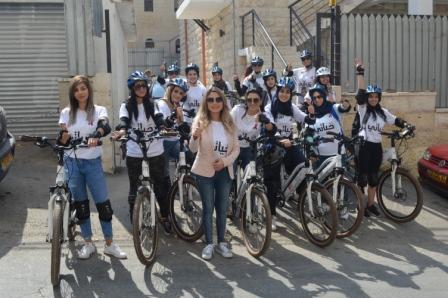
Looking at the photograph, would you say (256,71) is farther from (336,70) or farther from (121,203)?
(121,203)

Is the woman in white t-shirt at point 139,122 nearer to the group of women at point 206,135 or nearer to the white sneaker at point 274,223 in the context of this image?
the group of women at point 206,135

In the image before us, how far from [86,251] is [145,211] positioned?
730 millimetres

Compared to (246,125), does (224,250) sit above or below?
below

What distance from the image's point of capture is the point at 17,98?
10.2 meters

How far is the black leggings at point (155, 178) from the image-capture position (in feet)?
19.5

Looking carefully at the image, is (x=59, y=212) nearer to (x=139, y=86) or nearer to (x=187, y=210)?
(x=139, y=86)

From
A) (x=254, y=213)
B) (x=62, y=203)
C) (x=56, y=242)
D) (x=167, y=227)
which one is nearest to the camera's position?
(x=56, y=242)

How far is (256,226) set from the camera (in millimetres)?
5832

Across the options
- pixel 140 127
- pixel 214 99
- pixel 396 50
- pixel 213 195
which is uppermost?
pixel 396 50

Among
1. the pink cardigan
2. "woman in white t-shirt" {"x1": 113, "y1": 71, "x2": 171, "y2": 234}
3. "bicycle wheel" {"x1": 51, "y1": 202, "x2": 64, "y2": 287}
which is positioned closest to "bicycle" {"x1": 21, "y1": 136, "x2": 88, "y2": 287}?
"bicycle wheel" {"x1": 51, "y1": 202, "x2": 64, "y2": 287}

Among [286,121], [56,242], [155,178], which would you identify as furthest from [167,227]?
[286,121]

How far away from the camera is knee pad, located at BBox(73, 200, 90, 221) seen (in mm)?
5438

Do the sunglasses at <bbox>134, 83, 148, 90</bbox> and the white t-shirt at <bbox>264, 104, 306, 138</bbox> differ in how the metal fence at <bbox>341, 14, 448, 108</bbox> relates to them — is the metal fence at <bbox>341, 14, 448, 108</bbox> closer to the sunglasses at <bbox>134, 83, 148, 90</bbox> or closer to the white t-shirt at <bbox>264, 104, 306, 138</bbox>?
the white t-shirt at <bbox>264, 104, 306, 138</bbox>

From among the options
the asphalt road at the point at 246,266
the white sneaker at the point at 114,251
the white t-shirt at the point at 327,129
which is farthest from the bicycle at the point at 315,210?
the white sneaker at the point at 114,251
